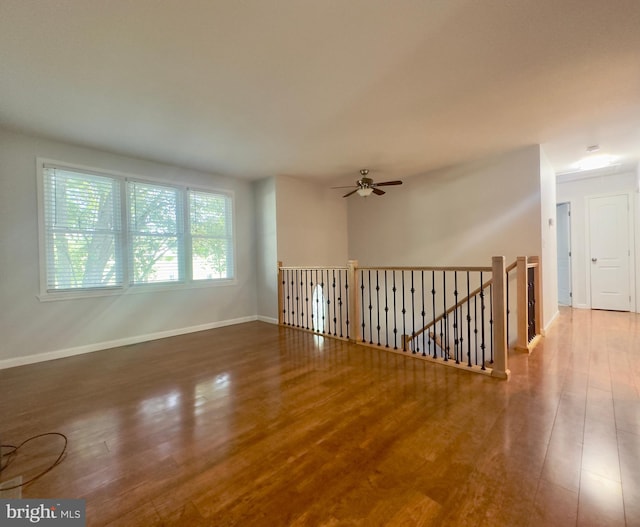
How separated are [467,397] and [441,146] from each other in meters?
3.09

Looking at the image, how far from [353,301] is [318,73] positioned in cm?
256

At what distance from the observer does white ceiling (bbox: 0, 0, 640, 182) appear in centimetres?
174

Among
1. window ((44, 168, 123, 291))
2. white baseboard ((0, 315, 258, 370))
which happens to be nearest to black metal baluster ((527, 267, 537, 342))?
white baseboard ((0, 315, 258, 370))

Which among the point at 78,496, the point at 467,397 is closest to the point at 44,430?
the point at 78,496

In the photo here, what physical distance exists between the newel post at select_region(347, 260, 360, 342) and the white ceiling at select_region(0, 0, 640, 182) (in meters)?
1.62

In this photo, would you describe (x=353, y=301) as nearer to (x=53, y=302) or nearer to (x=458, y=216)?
(x=458, y=216)

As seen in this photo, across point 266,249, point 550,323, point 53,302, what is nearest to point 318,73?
point 266,249

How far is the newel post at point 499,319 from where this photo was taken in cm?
256

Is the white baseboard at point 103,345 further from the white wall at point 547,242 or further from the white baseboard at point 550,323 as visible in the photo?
the white wall at point 547,242

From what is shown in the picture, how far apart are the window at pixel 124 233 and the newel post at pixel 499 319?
3.95 meters

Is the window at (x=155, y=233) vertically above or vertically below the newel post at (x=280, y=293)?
above

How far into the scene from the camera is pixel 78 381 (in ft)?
8.84

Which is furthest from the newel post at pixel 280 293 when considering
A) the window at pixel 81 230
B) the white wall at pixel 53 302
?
the window at pixel 81 230

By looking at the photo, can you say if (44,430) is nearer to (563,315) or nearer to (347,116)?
(347,116)
